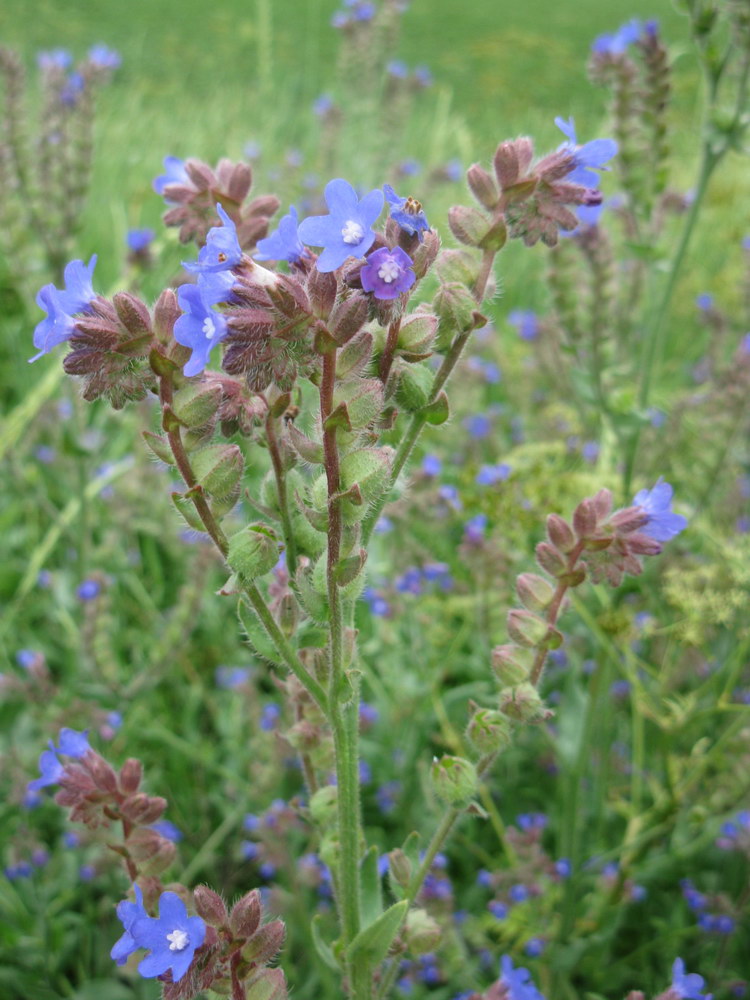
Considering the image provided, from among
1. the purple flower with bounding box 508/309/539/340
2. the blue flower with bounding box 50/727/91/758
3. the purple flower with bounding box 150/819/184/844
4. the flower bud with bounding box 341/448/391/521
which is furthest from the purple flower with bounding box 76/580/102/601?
the purple flower with bounding box 508/309/539/340

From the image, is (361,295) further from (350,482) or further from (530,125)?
(530,125)

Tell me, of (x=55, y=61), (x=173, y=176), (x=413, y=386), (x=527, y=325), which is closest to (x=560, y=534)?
(x=413, y=386)

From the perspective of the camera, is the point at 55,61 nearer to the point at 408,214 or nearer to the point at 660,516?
the point at 408,214

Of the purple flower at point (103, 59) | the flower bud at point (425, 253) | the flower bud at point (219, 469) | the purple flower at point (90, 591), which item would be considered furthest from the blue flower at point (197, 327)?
the purple flower at point (103, 59)

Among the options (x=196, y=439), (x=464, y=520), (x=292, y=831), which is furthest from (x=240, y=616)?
(x=464, y=520)

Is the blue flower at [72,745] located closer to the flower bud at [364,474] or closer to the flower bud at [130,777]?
the flower bud at [130,777]

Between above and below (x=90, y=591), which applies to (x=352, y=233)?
above

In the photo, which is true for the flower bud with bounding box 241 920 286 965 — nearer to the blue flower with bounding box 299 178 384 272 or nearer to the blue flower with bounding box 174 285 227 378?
A: the blue flower with bounding box 174 285 227 378
